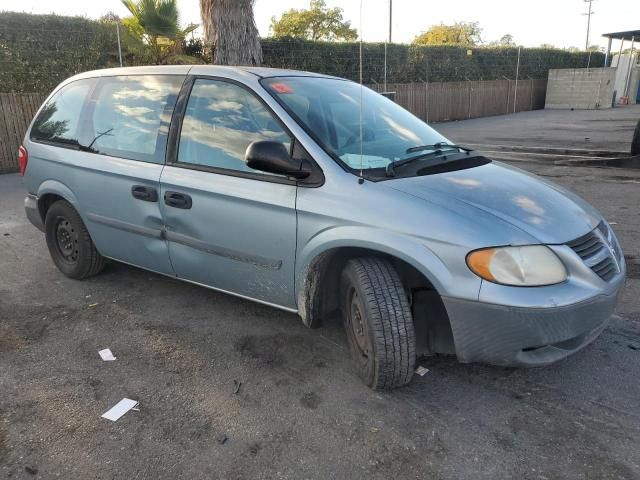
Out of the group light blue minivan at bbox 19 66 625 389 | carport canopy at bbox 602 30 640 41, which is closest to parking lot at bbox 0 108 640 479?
light blue minivan at bbox 19 66 625 389

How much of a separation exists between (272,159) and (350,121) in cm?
82

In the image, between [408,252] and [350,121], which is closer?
[408,252]

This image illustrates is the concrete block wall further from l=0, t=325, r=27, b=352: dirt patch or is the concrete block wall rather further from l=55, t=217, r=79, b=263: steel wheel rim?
l=0, t=325, r=27, b=352: dirt patch

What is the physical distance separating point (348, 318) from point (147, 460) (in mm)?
1293

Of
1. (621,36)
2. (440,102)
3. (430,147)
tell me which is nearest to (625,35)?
(621,36)

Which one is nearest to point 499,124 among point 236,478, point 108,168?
point 108,168

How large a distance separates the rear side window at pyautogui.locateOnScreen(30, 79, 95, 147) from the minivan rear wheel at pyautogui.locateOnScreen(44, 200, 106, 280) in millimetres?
551

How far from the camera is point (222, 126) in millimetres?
3363

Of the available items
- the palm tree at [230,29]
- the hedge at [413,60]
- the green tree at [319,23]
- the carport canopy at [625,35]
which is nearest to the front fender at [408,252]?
the palm tree at [230,29]

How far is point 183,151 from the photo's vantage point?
11.4ft

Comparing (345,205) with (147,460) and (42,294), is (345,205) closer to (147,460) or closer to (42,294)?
(147,460)

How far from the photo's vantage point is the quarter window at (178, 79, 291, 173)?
3197mm

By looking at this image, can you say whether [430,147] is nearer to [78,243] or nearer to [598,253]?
[598,253]

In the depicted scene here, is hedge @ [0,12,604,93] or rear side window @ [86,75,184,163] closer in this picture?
rear side window @ [86,75,184,163]
